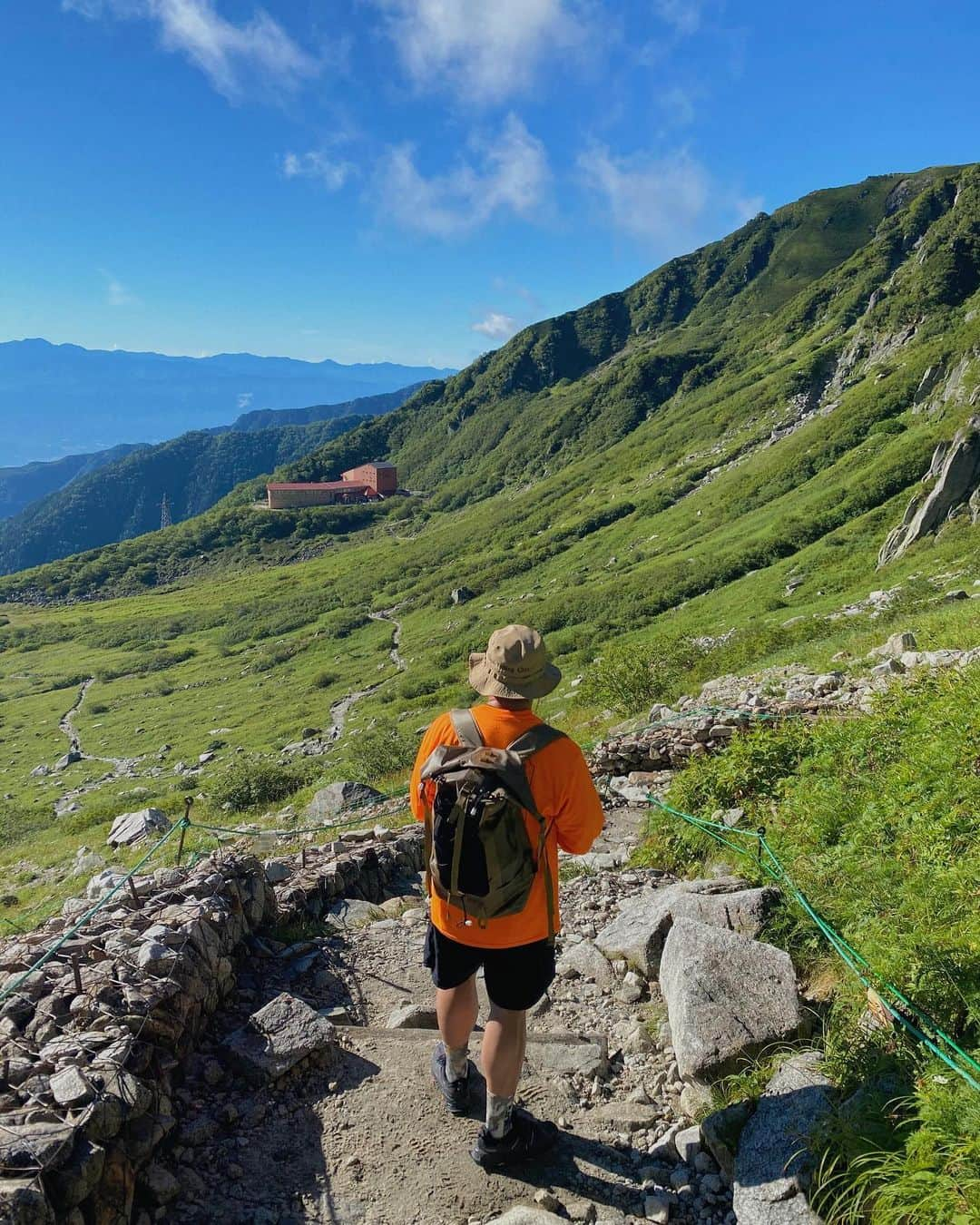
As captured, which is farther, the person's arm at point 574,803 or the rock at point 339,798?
the rock at point 339,798

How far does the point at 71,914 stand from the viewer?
6648 mm

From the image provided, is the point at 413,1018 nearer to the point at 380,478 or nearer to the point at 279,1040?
the point at 279,1040

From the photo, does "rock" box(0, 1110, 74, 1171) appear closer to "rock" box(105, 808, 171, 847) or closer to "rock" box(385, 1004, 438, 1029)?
"rock" box(385, 1004, 438, 1029)

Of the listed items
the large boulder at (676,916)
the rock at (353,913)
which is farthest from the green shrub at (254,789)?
the large boulder at (676,916)

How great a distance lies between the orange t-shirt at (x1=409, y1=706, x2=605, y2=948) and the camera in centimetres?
397

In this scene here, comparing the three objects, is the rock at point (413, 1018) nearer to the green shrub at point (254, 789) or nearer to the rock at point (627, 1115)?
the rock at point (627, 1115)

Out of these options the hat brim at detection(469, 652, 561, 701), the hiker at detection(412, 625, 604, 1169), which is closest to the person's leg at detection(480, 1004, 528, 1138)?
the hiker at detection(412, 625, 604, 1169)

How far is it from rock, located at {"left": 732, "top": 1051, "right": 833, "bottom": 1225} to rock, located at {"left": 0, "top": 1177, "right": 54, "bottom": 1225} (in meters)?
3.09

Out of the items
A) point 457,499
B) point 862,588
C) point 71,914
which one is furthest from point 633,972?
point 457,499

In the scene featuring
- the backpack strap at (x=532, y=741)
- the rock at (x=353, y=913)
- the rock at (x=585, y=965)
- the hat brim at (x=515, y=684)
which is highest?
the hat brim at (x=515, y=684)

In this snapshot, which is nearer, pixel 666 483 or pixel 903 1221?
pixel 903 1221

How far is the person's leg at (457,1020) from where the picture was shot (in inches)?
175

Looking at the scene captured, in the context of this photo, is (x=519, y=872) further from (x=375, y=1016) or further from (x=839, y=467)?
(x=839, y=467)

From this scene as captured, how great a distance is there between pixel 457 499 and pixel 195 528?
202ft
